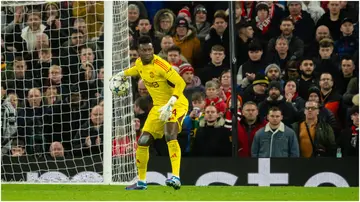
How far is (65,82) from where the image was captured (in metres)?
15.0

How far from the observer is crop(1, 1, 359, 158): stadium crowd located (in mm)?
13875

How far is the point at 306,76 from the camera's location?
14414mm

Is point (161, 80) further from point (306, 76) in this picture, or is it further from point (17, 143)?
point (17, 143)

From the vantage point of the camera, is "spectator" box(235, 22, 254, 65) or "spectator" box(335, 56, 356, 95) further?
"spectator" box(235, 22, 254, 65)

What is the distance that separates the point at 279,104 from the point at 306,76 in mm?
759

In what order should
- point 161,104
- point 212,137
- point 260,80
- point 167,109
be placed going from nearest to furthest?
point 167,109, point 161,104, point 212,137, point 260,80

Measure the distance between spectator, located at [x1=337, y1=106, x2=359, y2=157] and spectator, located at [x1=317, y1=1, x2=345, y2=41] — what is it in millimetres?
1624

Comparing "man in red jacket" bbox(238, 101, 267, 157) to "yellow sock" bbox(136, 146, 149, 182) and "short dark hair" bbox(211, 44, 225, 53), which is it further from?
"yellow sock" bbox(136, 146, 149, 182)

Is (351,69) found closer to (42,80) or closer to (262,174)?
(262,174)

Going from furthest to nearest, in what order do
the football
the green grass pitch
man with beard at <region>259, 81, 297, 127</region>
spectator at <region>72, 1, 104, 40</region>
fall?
spectator at <region>72, 1, 104, 40</region>, man with beard at <region>259, 81, 297, 127</region>, the football, the green grass pitch

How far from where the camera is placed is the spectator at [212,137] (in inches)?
545

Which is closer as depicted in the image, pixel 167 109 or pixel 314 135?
pixel 167 109

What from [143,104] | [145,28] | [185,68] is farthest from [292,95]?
[145,28]

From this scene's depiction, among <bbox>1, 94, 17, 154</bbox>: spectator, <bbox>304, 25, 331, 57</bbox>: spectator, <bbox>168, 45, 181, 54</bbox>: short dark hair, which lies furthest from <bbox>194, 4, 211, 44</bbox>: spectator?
<bbox>1, 94, 17, 154</bbox>: spectator
